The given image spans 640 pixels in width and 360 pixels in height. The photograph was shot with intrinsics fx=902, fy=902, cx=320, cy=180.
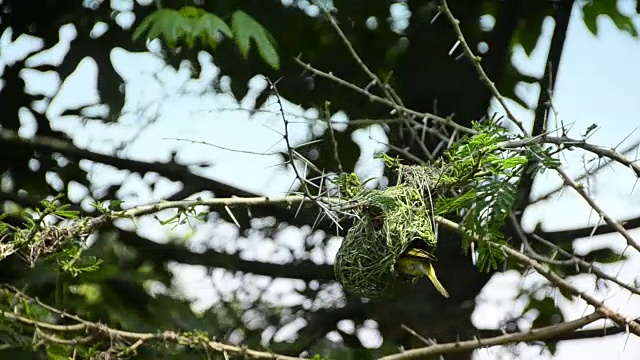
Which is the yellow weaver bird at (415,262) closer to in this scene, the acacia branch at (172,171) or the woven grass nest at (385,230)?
the woven grass nest at (385,230)

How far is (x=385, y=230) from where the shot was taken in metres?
1.53

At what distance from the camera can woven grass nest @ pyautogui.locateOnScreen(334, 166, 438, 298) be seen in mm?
1509

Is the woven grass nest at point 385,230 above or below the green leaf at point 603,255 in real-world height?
above

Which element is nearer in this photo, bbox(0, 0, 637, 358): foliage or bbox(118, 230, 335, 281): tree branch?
bbox(0, 0, 637, 358): foliage

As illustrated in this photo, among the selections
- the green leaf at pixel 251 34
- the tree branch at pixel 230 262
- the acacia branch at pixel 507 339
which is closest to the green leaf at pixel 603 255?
the acacia branch at pixel 507 339

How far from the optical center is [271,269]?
2.95 metres

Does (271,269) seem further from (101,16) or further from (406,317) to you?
(101,16)

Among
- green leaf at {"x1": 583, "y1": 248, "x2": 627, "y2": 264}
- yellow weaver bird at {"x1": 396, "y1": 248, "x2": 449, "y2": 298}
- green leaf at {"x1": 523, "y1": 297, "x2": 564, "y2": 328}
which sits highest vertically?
yellow weaver bird at {"x1": 396, "y1": 248, "x2": 449, "y2": 298}

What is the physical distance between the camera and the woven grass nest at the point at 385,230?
1.51m

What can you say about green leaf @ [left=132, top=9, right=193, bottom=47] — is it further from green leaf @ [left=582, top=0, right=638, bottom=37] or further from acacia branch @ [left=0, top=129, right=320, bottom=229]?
green leaf @ [left=582, top=0, right=638, bottom=37]

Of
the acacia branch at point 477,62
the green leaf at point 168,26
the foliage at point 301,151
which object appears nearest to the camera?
the acacia branch at point 477,62

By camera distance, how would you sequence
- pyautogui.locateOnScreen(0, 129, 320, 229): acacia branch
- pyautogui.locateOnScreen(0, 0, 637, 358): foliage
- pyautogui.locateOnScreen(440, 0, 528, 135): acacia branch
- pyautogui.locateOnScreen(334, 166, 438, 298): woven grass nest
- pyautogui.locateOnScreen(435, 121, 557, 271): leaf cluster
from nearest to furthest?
1. pyautogui.locateOnScreen(435, 121, 557, 271): leaf cluster
2. pyautogui.locateOnScreen(334, 166, 438, 298): woven grass nest
3. pyautogui.locateOnScreen(440, 0, 528, 135): acacia branch
4. pyautogui.locateOnScreen(0, 0, 637, 358): foliage
5. pyautogui.locateOnScreen(0, 129, 320, 229): acacia branch

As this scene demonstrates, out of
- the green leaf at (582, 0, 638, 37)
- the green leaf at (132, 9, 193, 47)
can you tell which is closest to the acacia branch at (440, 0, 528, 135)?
the green leaf at (132, 9, 193, 47)

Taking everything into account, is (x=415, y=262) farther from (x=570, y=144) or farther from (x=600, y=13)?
(x=600, y=13)
